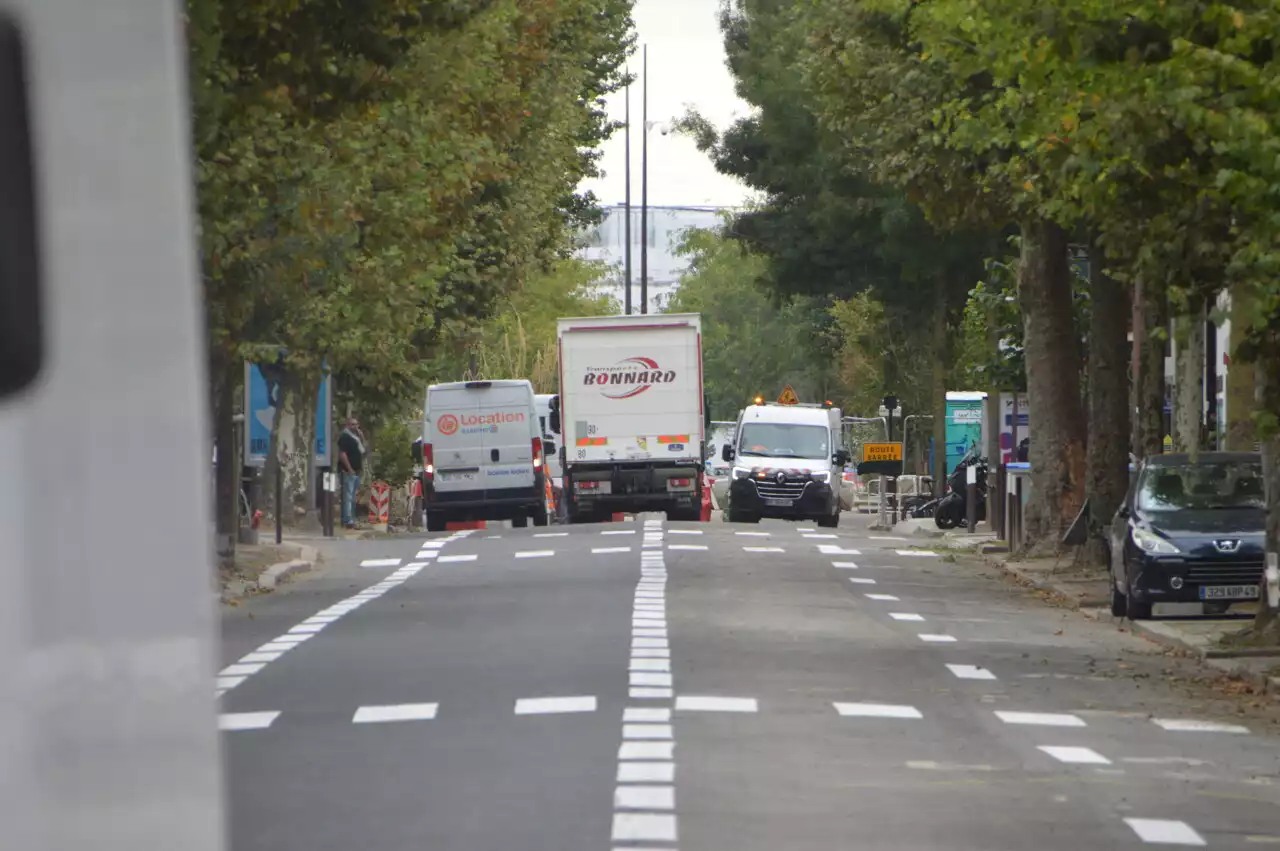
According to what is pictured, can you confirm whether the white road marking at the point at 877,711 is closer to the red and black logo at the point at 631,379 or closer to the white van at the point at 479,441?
the red and black logo at the point at 631,379

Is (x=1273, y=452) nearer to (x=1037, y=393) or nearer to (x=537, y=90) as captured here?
(x=1037, y=393)

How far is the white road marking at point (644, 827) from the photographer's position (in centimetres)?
945

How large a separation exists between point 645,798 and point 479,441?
3597cm

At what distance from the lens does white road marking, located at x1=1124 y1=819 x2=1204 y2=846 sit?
981 centimetres

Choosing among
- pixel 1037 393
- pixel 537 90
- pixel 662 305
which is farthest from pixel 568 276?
pixel 1037 393

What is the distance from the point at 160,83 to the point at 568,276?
11294 cm

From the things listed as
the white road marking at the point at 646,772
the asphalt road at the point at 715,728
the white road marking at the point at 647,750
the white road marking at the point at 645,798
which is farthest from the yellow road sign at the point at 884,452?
the white road marking at the point at 645,798

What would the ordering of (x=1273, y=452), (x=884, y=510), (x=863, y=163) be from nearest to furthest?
(x=1273, y=452) → (x=863, y=163) → (x=884, y=510)

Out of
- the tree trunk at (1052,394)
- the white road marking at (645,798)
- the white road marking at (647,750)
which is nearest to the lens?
the white road marking at (645,798)

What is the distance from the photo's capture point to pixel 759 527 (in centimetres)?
4203

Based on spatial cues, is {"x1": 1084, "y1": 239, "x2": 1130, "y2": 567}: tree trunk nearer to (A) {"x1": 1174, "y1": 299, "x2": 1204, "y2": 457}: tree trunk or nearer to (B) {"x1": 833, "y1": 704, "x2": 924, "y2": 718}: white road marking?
(A) {"x1": 1174, "y1": 299, "x2": 1204, "y2": 457}: tree trunk

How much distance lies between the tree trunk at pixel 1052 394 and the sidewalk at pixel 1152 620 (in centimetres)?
75

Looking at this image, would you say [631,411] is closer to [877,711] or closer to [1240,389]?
[1240,389]

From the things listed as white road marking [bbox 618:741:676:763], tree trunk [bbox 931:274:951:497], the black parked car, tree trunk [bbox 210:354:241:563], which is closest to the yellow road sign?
tree trunk [bbox 931:274:951:497]
